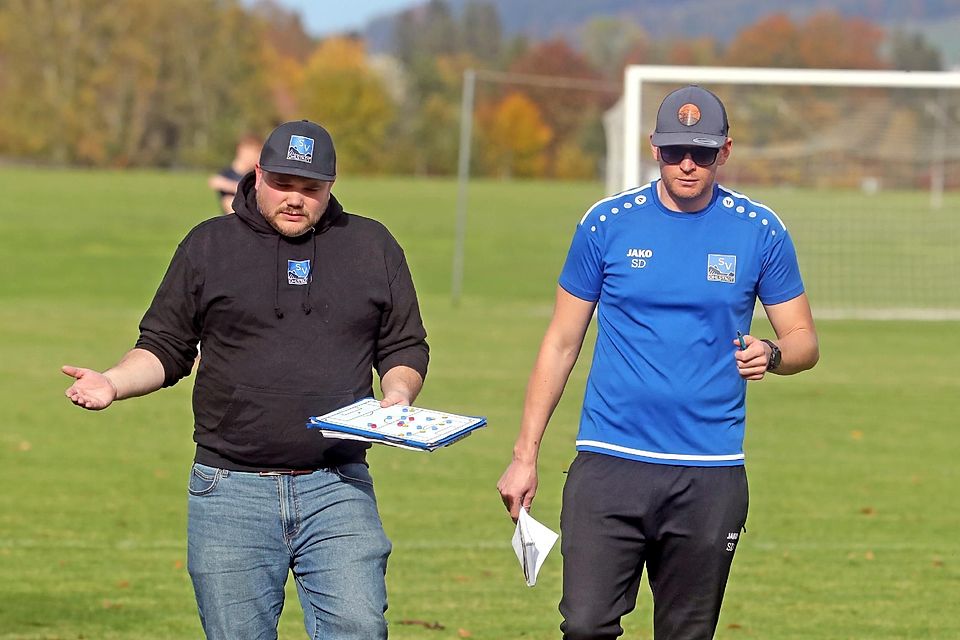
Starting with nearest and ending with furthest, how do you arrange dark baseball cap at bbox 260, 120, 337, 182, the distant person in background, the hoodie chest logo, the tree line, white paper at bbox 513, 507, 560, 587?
dark baseball cap at bbox 260, 120, 337, 182
the hoodie chest logo
white paper at bbox 513, 507, 560, 587
the distant person in background
the tree line

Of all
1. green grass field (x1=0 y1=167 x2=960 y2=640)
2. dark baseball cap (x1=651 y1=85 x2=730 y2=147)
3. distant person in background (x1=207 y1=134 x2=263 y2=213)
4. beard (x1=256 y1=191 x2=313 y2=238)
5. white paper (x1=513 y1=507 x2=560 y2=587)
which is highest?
dark baseball cap (x1=651 y1=85 x2=730 y2=147)

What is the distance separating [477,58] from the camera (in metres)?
154

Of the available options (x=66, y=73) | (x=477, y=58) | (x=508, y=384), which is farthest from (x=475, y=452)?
(x=477, y=58)

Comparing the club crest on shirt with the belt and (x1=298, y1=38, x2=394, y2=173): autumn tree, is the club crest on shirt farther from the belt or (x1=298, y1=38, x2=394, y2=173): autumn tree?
(x1=298, y1=38, x2=394, y2=173): autumn tree

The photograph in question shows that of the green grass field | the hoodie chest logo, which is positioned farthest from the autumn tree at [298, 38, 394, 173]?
the hoodie chest logo


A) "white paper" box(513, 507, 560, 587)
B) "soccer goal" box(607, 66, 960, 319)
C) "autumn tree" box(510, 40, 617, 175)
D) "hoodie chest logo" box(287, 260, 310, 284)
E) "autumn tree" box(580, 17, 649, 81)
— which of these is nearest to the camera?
"hoodie chest logo" box(287, 260, 310, 284)

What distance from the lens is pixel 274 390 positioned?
17.2 feet

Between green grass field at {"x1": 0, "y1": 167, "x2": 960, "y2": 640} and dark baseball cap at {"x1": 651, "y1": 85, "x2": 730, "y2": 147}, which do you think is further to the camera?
green grass field at {"x1": 0, "y1": 167, "x2": 960, "y2": 640}

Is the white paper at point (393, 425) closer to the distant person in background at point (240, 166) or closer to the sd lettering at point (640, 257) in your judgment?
the sd lettering at point (640, 257)

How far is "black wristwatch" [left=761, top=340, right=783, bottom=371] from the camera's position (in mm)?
5324

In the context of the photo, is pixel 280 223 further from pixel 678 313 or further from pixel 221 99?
pixel 221 99

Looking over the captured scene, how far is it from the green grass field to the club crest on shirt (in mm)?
2870

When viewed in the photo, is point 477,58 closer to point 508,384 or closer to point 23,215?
point 23,215

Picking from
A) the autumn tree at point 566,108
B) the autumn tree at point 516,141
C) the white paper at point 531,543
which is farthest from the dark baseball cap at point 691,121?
the autumn tree at point 566,108
